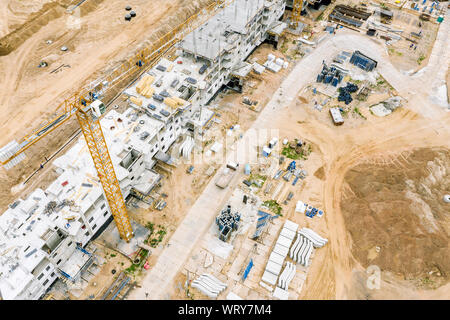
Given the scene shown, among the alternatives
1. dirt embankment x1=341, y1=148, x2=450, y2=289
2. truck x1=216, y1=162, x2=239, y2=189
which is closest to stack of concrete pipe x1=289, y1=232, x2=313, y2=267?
dirt embankment x1=341, y1=148, x2=450, y2=289

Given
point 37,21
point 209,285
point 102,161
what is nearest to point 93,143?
point 102,161

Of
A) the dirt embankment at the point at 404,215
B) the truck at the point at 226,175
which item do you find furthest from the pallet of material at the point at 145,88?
the dirt embankment at the point at 404,215

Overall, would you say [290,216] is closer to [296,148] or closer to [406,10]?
[296,148]

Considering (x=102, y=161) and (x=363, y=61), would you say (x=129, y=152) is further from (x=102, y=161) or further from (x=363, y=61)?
(x=363, y=61)

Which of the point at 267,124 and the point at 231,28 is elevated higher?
the point at 231,28

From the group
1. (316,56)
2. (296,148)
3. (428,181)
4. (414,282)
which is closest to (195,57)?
(296,148)

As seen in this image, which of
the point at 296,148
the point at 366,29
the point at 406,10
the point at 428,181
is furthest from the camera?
the point at 406,10

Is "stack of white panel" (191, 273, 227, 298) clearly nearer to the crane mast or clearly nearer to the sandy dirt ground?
the crane mast
